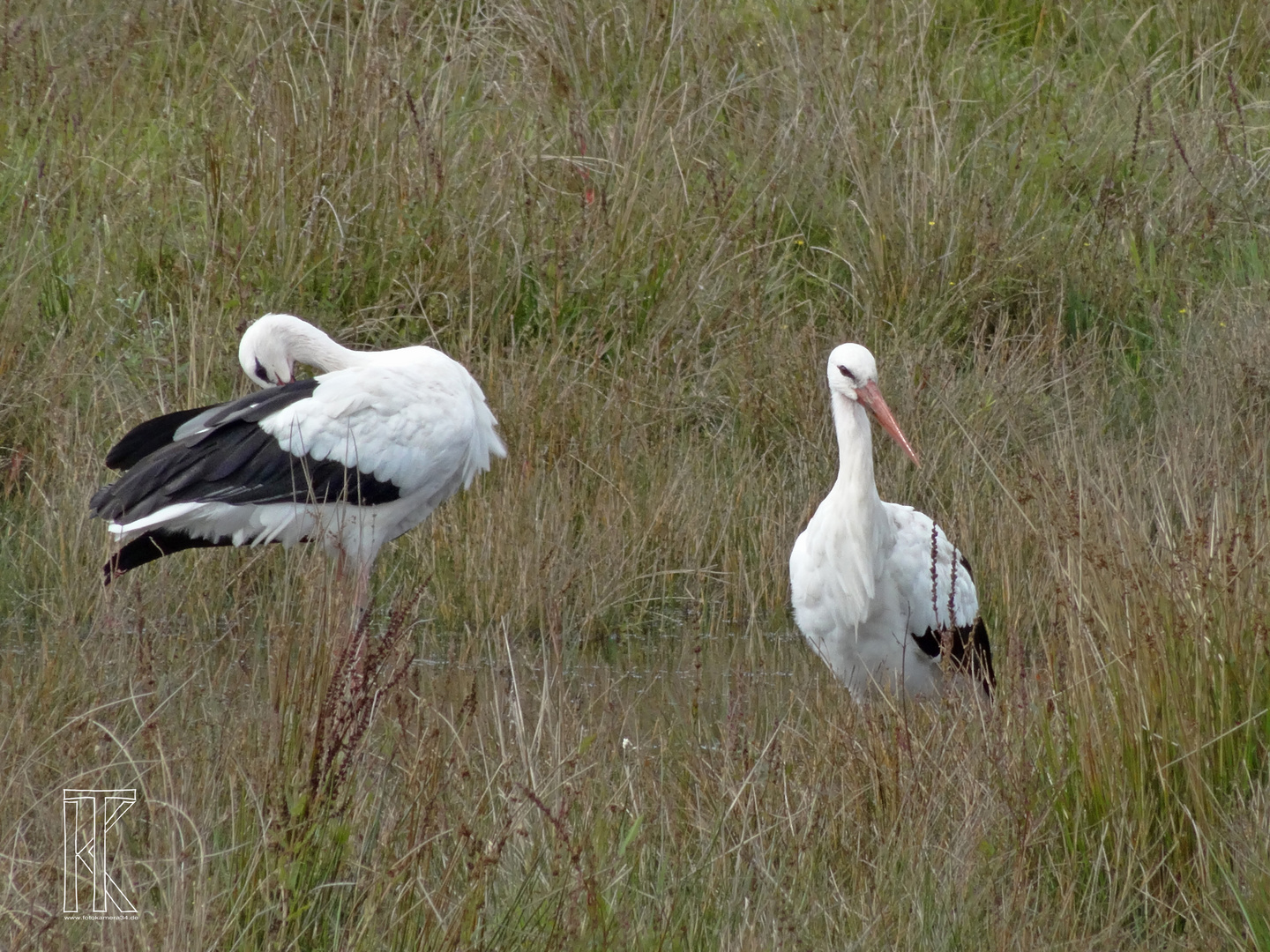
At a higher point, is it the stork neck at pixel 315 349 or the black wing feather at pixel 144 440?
the stork neck at pixel 315 349

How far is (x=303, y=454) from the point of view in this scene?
204 inches

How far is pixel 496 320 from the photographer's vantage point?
6.73 metres

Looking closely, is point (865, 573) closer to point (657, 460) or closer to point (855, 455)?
point (855, 455)

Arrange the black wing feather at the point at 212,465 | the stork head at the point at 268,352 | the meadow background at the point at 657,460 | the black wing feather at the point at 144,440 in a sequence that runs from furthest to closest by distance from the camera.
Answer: the stork head at the point at 268,352 → the black wing feather at the point at 144,440 → the black wing feather at the point at 212,465 → the meadow background at the point at 657,460

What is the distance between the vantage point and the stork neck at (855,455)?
4.79 meters

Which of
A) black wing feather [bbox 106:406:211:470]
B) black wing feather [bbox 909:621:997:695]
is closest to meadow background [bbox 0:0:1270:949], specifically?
black wing feather [bbox 909:621:997:695]

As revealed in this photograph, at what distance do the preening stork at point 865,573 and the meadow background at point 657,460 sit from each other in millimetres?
247

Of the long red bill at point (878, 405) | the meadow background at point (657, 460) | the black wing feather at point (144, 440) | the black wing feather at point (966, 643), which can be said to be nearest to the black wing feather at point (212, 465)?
the black wing feather at point (144, 440)

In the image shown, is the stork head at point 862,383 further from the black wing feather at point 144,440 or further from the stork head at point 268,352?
the black wing feather at point 144,440

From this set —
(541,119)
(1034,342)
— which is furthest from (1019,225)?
(541,119)

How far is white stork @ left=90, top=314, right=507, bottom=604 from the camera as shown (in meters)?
4.95

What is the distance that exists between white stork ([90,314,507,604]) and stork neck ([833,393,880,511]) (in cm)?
125

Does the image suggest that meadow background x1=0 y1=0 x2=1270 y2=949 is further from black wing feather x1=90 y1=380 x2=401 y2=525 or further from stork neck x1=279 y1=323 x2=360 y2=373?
stork neck x1=279 y1=323 x2=360 y2=373

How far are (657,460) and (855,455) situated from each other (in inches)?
53.7
